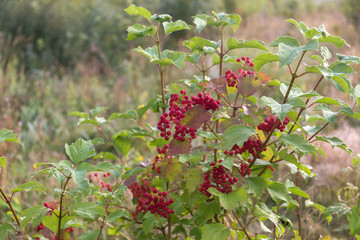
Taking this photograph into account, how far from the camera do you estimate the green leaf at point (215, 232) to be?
5.59ft

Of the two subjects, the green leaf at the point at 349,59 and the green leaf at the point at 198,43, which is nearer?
the green leaf at the point at 349,59

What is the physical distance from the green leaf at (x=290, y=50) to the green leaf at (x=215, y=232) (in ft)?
2.39

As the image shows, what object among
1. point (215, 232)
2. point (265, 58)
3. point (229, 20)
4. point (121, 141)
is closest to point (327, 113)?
point (265, 58)

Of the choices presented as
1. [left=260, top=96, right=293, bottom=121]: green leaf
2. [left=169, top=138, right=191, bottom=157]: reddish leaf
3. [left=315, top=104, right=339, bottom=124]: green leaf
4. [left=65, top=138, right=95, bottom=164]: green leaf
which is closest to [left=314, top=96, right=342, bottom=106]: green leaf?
[left=315, top=104, right=339, bottom=124]: green leaf

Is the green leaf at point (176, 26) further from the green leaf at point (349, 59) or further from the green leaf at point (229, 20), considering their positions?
the green leaf at point (349, 59)

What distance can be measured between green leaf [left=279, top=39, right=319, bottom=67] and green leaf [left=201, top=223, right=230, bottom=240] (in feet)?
2.39

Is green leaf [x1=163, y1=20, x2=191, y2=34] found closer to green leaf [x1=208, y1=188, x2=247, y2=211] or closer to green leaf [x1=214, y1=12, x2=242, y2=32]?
green leaf [x1=214, y1=12, x2=242, y2=32]

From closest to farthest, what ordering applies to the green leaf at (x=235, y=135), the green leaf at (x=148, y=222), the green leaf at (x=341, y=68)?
the green leaf at (x=235, y=135) → the green leaf at (x=341, y=68) → the green leaf at (x=148, y=222)

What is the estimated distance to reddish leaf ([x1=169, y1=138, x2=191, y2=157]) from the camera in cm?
173

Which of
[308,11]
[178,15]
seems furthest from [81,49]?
[308,11]

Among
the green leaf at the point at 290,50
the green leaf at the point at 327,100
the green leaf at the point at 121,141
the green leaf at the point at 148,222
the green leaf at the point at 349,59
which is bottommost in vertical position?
the green leaf at the point at 148,222

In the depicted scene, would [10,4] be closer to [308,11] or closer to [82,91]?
[82,91]

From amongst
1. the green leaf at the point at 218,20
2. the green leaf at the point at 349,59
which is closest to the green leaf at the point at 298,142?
the green leaf at the point at 349,59

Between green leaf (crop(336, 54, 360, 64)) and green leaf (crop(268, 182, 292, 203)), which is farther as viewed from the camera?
green leaf (crop(268, 182, 292, 203))
